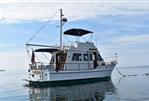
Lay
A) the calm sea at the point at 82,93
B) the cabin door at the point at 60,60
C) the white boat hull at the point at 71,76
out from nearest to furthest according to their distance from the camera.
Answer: the calm sea at the point at 82,93
the white boat hull at the point at 71,76
the cabin door at the point at 60,60

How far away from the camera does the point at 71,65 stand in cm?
3472

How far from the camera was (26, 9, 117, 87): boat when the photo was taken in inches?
1268

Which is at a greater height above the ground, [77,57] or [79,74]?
[77,57]

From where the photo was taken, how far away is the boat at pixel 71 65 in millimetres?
32219

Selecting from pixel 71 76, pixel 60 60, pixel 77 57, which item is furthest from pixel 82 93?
pixel 77 57

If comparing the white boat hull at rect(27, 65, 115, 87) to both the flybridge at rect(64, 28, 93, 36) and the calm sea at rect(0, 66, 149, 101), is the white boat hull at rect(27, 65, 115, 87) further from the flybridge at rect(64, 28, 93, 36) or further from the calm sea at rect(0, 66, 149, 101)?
the flybridge at rect(64, 28, 93, 36)

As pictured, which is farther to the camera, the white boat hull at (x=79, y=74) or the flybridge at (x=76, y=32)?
the flybridge at (x=76, y=32)

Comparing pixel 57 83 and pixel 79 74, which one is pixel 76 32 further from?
pixel 57 83

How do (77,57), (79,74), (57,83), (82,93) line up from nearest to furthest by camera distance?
(82,93) → (57,83) → (79,74) → (77,57)

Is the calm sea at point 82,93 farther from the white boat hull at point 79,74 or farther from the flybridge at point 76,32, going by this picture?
the flybridge at point 76,32

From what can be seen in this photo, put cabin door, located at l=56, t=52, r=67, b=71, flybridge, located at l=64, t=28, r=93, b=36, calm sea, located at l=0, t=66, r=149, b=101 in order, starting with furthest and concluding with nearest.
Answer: flybridge, located at l=64, t=28, r=93, b=36 < cabin door, located at l=56, t=52, r=67, b=71 < calm sea, located at l=0, t=66, r=149, b=101

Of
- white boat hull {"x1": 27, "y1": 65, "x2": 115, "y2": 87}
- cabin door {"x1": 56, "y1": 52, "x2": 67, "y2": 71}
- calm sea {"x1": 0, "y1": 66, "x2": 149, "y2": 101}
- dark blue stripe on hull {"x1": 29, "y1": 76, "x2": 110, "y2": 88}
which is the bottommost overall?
calm sea {"x1": 0, "y1": 66, "x2": 149, "y2": 101}

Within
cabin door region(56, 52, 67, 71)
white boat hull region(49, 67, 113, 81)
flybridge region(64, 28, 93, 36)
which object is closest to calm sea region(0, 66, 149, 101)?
white boat hull region(49, 67, 113, 81)

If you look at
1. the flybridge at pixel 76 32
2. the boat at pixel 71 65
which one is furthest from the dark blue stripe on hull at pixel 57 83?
the flybridge at pixel 76 32
